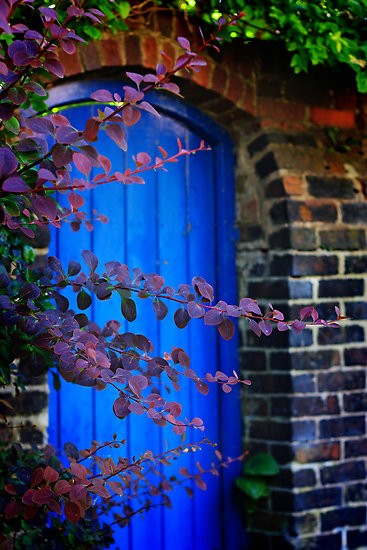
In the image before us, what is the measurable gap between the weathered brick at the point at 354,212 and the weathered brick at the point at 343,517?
1.27 meters

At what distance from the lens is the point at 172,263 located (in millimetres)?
3309

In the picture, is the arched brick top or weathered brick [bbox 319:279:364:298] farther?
weathered brick [bbox 319:279:364:298]

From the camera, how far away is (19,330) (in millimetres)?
1651

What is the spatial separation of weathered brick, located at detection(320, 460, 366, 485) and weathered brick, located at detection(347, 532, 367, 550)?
23 centimetres

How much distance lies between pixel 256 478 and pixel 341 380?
566 mm

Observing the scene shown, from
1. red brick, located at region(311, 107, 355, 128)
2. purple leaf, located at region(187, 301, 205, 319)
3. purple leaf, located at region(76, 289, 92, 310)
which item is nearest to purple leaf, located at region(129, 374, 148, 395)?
purple leaf, located at region(187, 301, 205, 319)

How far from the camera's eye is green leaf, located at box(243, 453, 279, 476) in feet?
10.4

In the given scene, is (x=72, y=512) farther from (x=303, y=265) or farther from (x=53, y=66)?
(x=303, y=265)

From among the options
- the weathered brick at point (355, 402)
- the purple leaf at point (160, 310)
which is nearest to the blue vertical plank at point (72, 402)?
the weathered brick at point (355, 402)

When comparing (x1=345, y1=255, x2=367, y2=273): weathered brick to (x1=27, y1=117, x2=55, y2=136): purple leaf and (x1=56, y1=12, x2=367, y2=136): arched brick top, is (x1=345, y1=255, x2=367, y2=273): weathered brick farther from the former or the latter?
(x1=27, y1=117, x2=55, y2=136): purple leaf

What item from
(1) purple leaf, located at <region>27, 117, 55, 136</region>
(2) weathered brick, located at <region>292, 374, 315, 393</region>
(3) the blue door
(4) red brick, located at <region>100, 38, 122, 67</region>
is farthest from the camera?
(2) weathered brick, located at <region>292, 374, 315, 393</region>

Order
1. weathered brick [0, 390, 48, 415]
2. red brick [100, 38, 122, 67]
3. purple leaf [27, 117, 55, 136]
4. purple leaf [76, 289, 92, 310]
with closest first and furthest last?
purple leaf [27, 117, 55, 136] < purple leaf [76, 289, 92, 310] < weathered brick [0, 390, 48, 415] < red brick [100, 38, 122, 67]

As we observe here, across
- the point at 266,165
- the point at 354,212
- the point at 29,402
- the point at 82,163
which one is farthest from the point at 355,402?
the point at 82,163

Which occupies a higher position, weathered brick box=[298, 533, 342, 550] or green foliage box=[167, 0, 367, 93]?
green foliage box=[167, 0, 367, 93]
